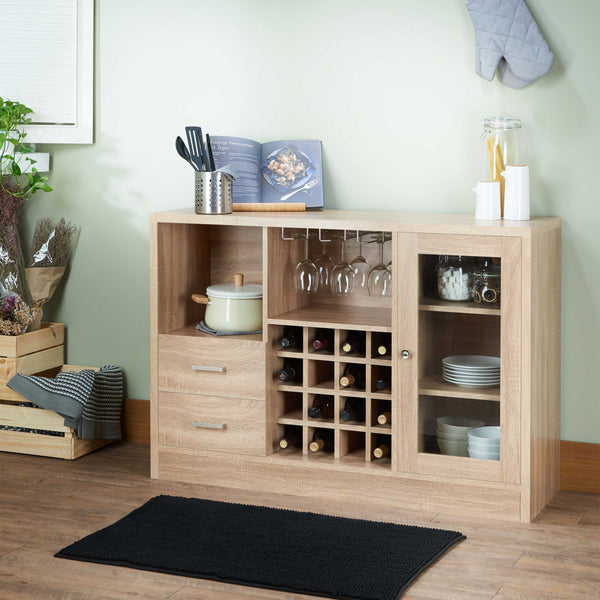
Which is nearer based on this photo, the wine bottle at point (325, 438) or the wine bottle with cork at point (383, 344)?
the wine bottle with cork at point (383, 344)

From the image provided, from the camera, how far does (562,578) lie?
9.32 feet

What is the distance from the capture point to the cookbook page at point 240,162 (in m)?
3.82

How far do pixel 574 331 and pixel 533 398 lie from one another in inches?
18.2

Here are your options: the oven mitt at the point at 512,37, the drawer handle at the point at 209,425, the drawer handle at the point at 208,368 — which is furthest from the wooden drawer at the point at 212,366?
the oven mitt at the point at 512,37

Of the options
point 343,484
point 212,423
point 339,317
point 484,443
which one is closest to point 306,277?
point 339,317

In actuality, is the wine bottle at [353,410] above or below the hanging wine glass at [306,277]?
below

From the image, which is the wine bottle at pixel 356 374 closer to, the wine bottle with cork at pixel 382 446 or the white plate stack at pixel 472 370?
the wine bottle with cork at pixel 382 446

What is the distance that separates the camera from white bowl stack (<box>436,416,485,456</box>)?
3.34m

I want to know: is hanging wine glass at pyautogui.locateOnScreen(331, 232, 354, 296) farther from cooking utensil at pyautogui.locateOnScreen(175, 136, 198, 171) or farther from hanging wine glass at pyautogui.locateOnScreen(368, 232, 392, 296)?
cooking utensil at pyautogui.locateOnScreen(175, 136, 198, 171)

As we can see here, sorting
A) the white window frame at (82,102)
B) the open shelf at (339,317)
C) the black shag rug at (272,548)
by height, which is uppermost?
the white window frame at (82,102)

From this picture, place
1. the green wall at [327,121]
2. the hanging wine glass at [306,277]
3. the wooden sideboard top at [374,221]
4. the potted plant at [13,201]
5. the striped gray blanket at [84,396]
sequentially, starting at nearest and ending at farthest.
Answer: the wooden sideboard top at [374,221] < the green wall at [327,121] < the hanging wine glass at [306,277] < the striped gray blanket at [84,396] < the potted plant at [13,201]

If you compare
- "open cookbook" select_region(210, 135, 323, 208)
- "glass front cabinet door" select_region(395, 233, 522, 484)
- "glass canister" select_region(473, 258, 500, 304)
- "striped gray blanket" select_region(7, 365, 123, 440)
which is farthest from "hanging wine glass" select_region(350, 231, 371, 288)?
"striped gray blanket" select_region(7, 365, 123, 440)

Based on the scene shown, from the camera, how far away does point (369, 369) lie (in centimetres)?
344

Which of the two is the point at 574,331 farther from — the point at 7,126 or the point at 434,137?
the point at 7,126
